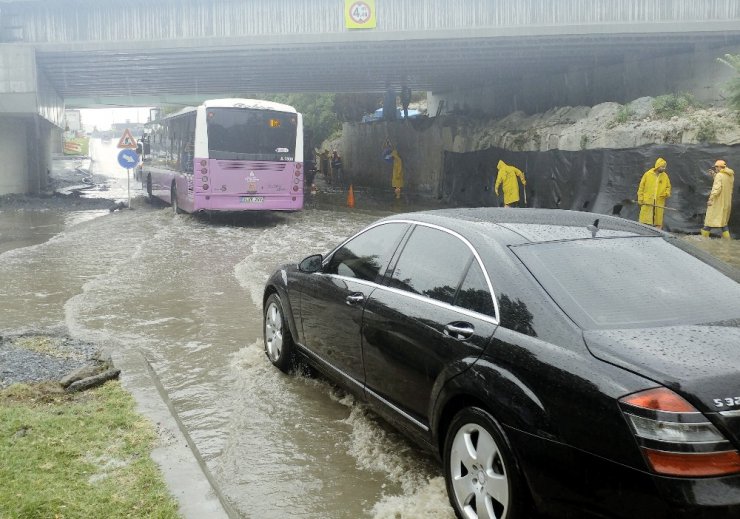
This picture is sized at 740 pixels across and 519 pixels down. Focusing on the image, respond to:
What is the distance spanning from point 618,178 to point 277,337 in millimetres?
12679

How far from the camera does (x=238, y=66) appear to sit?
95.9 ft

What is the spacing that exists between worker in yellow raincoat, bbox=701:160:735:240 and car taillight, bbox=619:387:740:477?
42.5ft

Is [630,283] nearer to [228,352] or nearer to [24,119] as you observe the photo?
[228,352]

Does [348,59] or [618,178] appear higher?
[348,59]

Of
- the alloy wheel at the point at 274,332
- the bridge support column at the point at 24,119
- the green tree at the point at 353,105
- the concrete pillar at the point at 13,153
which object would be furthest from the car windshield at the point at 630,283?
the green tree at the point at 353,105

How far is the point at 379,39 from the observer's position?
22297mm

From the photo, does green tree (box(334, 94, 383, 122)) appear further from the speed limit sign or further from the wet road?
the wet road

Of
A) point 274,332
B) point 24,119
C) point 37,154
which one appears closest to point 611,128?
point 274,332

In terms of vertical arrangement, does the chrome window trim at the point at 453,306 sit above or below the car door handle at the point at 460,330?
above

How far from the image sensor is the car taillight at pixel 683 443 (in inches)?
102

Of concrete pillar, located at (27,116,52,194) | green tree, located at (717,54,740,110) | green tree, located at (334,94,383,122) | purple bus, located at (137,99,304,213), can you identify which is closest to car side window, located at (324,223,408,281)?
purple bus, located at (137,99,304,213)

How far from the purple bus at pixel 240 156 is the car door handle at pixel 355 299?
14.2 meters

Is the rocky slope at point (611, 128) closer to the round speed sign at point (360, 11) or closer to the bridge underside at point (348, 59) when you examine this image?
the bridge underside at point (348, 59)

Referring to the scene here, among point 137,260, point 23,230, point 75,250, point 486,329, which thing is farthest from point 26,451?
point 23,230
